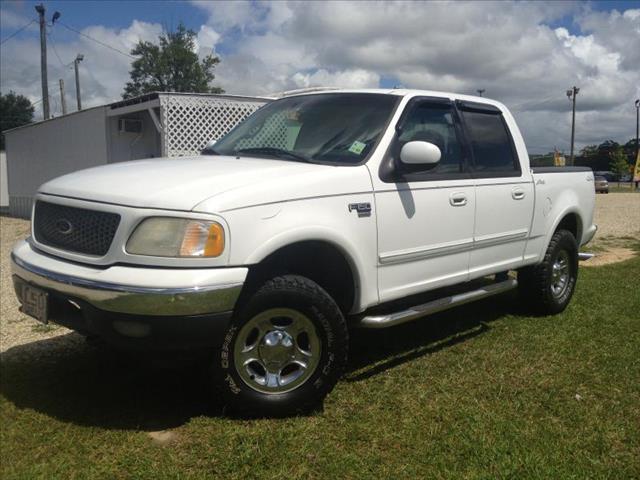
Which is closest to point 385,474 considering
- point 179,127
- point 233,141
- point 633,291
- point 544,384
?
point 544,384

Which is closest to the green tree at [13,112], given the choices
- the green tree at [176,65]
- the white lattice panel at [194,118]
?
the green tree at [176,65]

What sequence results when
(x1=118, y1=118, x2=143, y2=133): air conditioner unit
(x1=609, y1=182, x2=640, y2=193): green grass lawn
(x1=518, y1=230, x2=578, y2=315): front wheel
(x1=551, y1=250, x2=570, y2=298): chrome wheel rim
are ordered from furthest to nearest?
(x1=609, y1=182, x2=640, y2=193): green grass lawn
(x1=118, y1=118, x2=143, y2=133): air conditioner unit
(x1=551, y1=250, x2=570, y2=298): chrome wheel rim
(x1=518, y1=230, x2=578, y2=315): front wheel

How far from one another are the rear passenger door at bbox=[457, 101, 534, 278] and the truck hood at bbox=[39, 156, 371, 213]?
132cm

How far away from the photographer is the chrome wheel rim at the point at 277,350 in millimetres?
3221

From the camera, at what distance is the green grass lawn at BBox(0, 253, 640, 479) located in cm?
289

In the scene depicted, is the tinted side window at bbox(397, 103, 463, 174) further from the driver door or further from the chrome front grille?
the chrome front grille

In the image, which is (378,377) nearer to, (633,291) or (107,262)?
(107,262)

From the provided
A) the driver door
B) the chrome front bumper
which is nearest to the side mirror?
the driver door

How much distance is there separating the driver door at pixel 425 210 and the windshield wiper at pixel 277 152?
486 mm

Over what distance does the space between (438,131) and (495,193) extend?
68cm

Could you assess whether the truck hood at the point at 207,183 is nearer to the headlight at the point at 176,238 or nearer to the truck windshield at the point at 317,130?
the headlight at the point at 176,238

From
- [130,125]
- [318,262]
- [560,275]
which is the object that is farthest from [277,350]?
[130,125]

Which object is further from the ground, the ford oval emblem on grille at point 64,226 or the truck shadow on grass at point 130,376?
the ford oval emblem on grille at point 64,226

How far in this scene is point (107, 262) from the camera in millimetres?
2939
